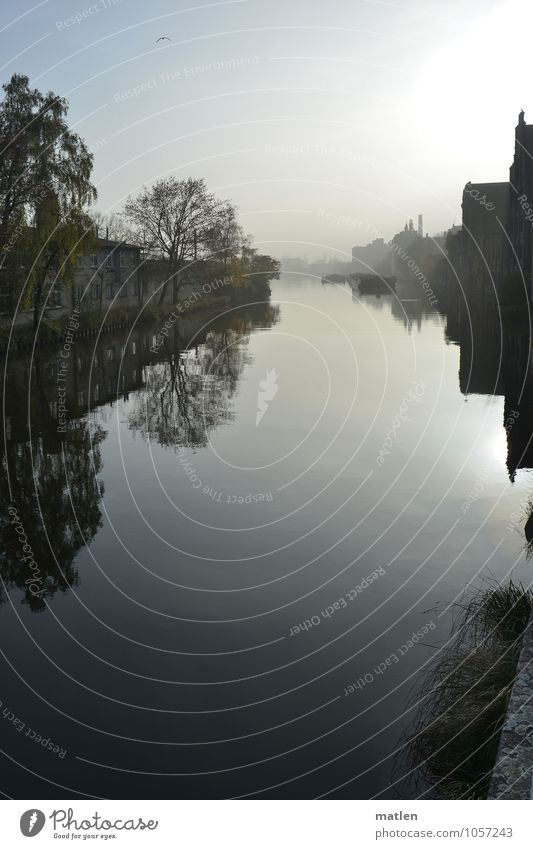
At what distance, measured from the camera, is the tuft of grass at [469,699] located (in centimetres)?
822

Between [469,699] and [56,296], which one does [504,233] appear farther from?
[469,699]

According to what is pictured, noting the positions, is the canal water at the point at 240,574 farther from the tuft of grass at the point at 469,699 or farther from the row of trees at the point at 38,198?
the row of trees at the point at 38,198

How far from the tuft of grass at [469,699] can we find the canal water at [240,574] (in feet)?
0.74

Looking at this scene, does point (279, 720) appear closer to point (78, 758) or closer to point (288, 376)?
point (78, 758)

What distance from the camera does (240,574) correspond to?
13.6m

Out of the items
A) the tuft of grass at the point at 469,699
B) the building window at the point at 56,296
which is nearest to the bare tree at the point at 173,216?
the building window at the point at 56,296

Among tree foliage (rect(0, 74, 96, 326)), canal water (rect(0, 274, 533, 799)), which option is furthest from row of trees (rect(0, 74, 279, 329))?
canal water (rect(0, 274, 533, 799))

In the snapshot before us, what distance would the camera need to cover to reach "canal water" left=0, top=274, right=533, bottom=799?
8.73 m

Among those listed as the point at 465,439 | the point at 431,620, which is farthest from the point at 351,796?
the point at 465,439

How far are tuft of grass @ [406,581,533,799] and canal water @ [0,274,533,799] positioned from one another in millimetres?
227

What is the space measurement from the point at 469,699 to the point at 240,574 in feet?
16.9

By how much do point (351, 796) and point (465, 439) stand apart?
16.0m

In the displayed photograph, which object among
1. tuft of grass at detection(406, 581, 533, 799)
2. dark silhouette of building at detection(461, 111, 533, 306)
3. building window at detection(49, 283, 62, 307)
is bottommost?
tuft of grass at detection(406, 581, 533, 799)

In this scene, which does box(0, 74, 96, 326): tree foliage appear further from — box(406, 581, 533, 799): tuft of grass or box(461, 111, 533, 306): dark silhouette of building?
box(406, 581, 533, 799): tuft of grass
